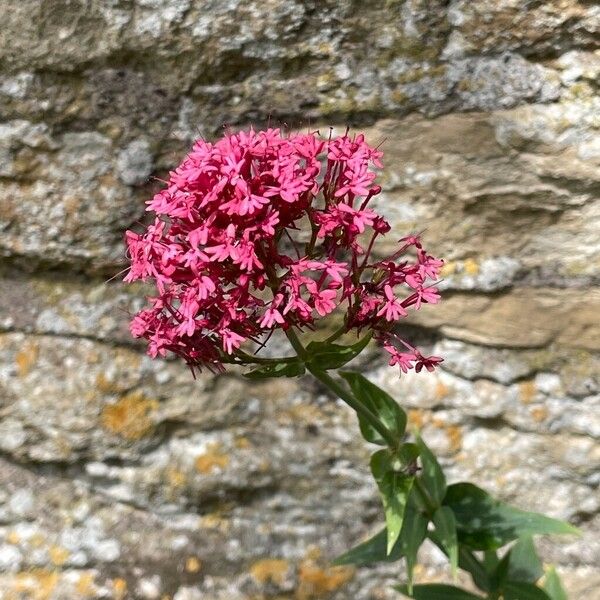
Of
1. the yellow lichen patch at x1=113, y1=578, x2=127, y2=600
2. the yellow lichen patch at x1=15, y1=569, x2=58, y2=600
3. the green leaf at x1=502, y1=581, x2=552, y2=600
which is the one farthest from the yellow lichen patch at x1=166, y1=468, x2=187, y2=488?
the green leaf at x1=502, y1=581, x2=552, y2=600

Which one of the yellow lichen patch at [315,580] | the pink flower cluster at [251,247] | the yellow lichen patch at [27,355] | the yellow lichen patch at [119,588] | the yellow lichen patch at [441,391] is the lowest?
the yellow lichen patch at [315,580]

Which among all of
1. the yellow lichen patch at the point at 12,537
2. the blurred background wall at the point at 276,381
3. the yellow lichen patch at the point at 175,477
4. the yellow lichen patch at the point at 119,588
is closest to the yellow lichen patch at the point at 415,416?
the blurred background wall at the point at 276,381

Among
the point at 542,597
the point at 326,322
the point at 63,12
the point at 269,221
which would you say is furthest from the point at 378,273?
the point at 63,12

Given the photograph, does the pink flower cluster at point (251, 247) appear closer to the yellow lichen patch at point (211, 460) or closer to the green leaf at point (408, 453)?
the green leaf at point (408, 453)

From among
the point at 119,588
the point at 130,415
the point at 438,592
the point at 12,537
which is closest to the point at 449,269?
the point at 438,592

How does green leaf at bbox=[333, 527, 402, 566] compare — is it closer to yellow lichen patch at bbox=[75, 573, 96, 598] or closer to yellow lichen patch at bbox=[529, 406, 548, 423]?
yellow lichen patch at bbox=[529, 406, 548, 423]
